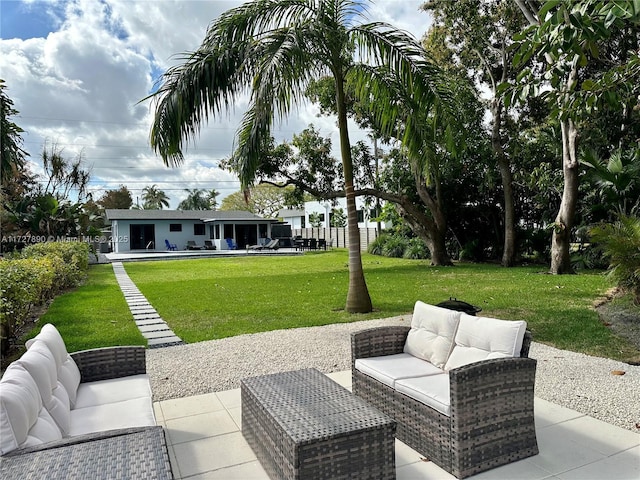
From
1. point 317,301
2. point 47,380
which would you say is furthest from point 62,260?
point 47,380

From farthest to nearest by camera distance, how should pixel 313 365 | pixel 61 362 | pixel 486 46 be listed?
pixel 486 46 < pixel 313 365 < pixel 61 362

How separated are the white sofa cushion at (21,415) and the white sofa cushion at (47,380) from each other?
0.07 m

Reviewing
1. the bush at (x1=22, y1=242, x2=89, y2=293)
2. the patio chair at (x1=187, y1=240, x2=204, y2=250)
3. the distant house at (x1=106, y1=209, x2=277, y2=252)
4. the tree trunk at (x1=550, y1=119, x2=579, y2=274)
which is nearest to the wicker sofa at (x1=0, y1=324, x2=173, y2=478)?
the bush at (x1=22, y1=242, x2=89, y2=293)

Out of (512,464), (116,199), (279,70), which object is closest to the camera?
(512,464)

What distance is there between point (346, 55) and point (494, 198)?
40.1 feet

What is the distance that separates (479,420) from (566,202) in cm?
1170

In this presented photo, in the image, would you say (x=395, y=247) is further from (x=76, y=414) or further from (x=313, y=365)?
(x=76, y=414)

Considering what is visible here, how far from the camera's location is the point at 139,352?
357 centimetres

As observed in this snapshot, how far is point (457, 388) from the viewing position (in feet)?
8.40

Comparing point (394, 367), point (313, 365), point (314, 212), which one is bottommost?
point (313, 365)

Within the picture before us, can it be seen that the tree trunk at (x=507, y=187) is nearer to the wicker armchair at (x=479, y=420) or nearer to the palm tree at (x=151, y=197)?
the wicker armchair at (x=479, y=420)

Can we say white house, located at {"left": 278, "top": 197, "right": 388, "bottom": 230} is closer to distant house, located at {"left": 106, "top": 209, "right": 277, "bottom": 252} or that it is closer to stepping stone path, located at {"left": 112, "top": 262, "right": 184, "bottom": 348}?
distant house, located at {"left": 106, "top": 209, "right": 277, "bottom": 252}

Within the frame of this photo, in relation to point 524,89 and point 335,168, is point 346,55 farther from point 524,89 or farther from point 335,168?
point 335,168

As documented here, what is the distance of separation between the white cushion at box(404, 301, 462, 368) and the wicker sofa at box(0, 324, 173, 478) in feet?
6.83
